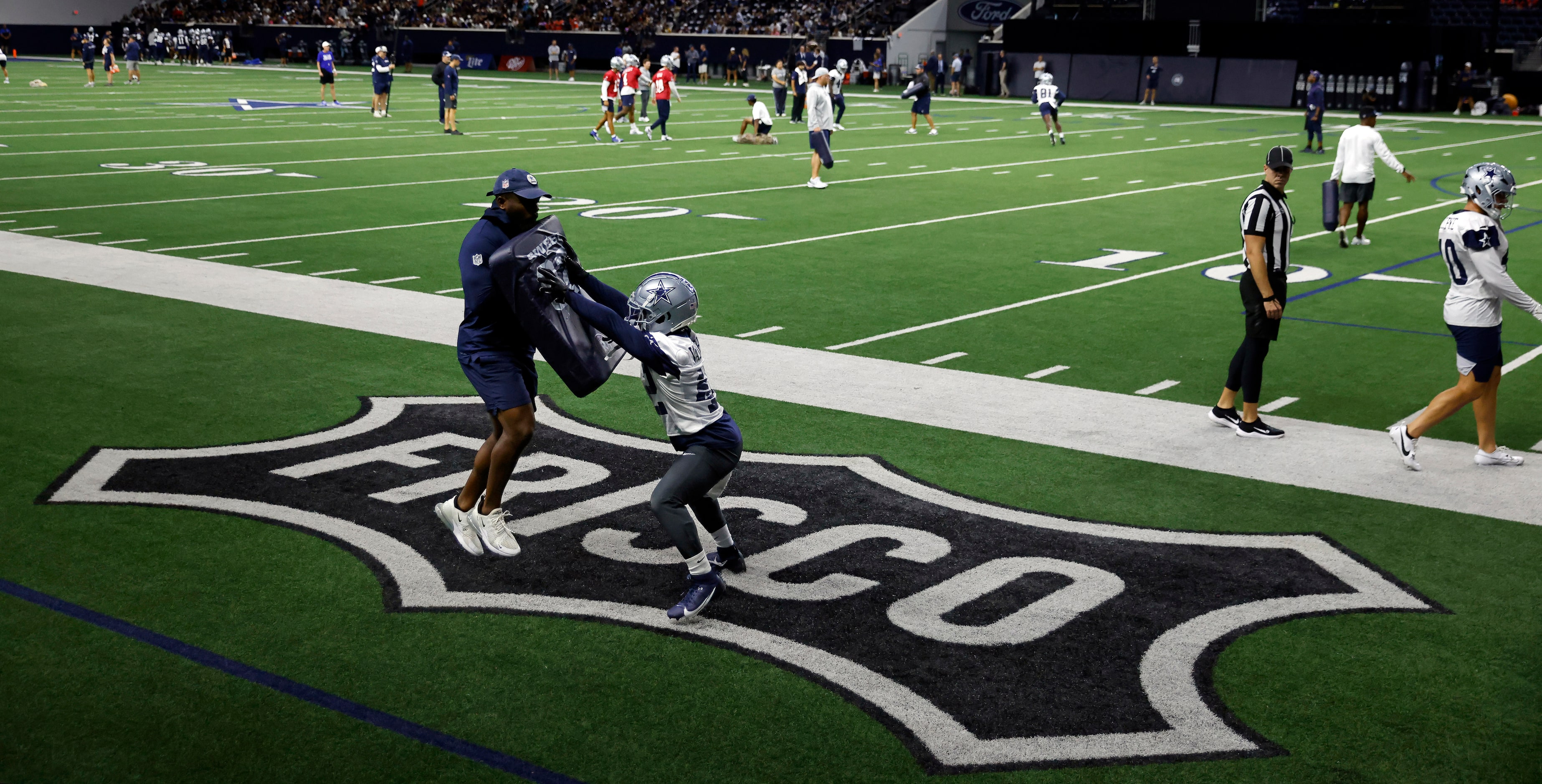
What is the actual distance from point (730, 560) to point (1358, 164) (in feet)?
40.0

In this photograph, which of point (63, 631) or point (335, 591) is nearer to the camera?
point (63, 631)

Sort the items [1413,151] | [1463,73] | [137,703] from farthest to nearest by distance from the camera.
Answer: [1463,73], [1413,151], [137,703]

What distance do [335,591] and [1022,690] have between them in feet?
9.88

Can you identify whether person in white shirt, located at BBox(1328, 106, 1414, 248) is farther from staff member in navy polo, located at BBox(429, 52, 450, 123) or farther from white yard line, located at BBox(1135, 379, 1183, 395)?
staff member in navy polo, located at BBox(429, 52, 450, 123)

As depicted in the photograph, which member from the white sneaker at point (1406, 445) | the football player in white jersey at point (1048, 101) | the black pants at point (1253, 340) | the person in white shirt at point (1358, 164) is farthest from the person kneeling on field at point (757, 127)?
the white sneaker at point (1406, 445)

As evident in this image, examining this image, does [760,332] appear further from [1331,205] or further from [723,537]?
[1331,205]

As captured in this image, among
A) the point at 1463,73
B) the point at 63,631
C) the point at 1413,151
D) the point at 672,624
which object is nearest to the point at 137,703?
the point at 63,631

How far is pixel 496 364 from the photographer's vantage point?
657 centimetres

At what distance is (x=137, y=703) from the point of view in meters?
5.04

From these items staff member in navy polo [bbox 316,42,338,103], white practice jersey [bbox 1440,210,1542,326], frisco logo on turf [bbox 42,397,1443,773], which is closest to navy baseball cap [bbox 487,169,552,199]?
frisco logo on turf [bbox 42,397,1443,773]

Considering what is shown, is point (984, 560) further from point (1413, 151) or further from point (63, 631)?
point (1413, 151)

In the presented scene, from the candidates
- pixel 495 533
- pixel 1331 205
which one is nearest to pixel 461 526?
pixel 495 533

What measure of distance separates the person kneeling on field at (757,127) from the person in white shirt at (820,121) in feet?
23.4

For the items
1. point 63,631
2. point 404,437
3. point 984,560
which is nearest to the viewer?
point 63,631
